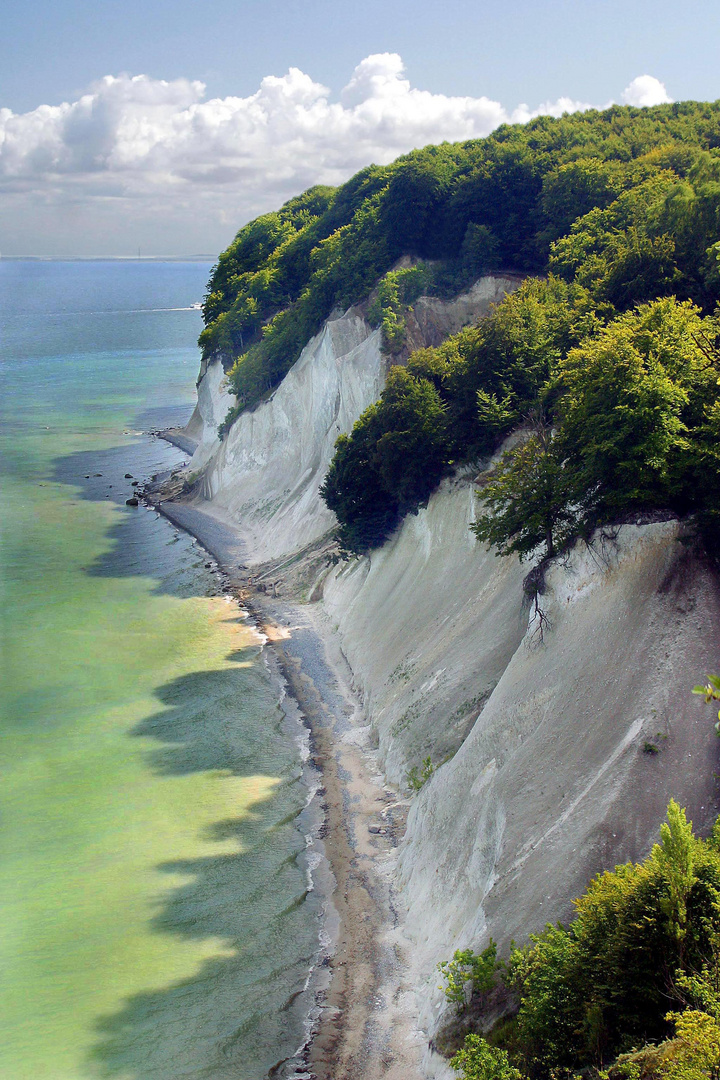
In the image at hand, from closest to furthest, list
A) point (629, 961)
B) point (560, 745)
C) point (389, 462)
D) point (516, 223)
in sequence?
point (629, 961)
point (560, 745)
point (389, 462)
point (516, 223)

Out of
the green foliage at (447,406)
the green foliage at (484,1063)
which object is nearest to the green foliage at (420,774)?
the green foliage at (484,1063)

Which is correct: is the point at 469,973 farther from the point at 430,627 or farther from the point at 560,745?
the point at 430,627

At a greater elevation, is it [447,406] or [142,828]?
[447,406]

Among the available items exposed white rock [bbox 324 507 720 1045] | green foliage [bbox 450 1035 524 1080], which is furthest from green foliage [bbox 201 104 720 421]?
green foliage [bbox 450 1035 524 1080]

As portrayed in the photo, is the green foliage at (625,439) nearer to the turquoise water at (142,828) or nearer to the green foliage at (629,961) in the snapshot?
the green foliage at (629,961)

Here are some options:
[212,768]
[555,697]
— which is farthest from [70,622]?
[555,697]

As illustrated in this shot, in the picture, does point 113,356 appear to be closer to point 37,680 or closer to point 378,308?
point 378,308

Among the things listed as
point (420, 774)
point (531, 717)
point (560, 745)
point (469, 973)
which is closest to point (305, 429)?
point (420, 774)

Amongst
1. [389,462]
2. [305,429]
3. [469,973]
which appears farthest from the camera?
[305,429]
